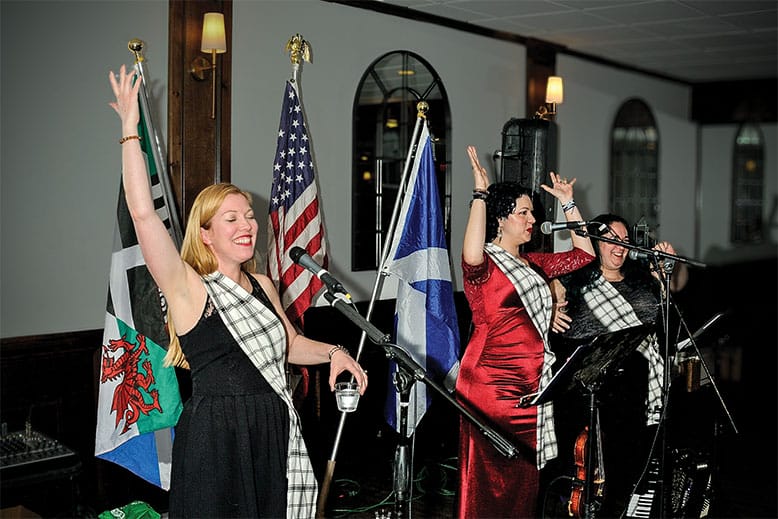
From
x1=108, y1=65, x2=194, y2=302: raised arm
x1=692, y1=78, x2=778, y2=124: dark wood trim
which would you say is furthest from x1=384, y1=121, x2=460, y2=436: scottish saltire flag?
x1=692, y1=78, x2=778, y2=124: dark wood trim

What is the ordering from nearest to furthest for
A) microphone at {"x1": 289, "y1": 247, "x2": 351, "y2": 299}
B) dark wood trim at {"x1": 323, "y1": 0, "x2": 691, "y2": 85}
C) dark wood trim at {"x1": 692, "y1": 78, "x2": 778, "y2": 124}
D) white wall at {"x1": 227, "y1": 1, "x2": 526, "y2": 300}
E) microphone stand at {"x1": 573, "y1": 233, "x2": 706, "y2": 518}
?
microphone at {"x1": 289, "y1": 247, "x2": 351, "y2": 299} → microphone stand at {"x1": 573, "y1": 233, "x2": 706, "y2": 518} → white wall at {"x1": 227, "y1": 1, "x2": 526, "y2": 300} → dark wood trim at {"x1": 323, "y1": 0, "x2": 691, "y2": 85} → dark wood trim at {"x1": 692, "y1": 78, "x2": 778, "y2": 124}

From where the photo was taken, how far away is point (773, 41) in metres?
6.50

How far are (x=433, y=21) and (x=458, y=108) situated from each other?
24.4 inches

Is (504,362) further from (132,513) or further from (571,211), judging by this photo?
(132,513)

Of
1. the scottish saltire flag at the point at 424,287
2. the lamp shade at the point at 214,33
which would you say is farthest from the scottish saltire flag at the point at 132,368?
the scottish saltire flag at the point at 424,287

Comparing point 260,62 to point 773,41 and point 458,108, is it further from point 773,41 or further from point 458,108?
point 773,41

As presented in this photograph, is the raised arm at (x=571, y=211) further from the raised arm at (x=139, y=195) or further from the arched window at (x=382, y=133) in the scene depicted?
the raised arm at (x=139, y=195)

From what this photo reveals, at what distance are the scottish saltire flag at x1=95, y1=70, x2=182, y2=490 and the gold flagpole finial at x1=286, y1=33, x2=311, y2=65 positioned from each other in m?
1.35

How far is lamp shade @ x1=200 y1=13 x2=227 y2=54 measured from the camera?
418 cm

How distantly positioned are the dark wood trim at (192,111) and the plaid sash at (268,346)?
5.30ft

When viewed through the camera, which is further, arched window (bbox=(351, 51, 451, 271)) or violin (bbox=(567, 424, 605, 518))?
arched window (bbox=(351, 51, 451, 271))

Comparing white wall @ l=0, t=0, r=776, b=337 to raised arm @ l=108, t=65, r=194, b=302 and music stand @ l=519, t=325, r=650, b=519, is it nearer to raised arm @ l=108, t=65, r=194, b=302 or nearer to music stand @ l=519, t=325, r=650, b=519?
raised arm @ l=108, t=65, r=194, b=302

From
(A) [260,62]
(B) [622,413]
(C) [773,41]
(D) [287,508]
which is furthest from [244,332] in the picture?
(C) [773,41]

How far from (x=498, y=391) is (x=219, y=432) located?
57.8 inches
